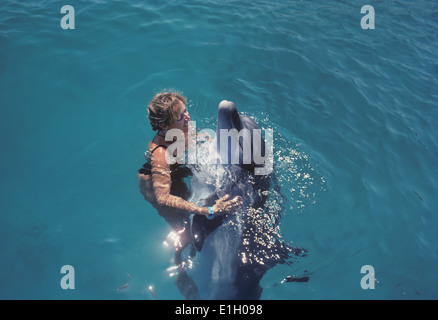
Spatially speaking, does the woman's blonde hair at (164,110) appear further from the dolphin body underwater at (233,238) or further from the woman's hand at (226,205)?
the woman's hand at (226,205)

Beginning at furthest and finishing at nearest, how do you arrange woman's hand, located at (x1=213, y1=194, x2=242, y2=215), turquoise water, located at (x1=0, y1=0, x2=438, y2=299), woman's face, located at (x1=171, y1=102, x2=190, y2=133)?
turquoise water, located at (x1=0, y1=0, x2=438, y2=299), woman's face, located at (x1=171, y1=102, x2=190, y2=133), woman's hand, located at (x1=213, y1=194, x2=242, y2=215)

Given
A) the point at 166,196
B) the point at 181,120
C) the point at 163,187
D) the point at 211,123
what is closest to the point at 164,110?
the point at 181,120

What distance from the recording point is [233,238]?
13.5ft

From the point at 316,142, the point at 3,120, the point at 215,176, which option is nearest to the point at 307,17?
the point at 316,142

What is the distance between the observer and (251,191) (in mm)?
4273

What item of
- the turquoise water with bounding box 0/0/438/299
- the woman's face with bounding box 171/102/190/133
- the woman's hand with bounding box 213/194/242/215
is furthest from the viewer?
the turquoise water with bounding box 0/0/438/299

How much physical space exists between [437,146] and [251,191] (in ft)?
15.4

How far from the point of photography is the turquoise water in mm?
4469

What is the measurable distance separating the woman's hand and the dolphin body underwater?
81 millimetres

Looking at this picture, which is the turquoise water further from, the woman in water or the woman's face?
the woman's face

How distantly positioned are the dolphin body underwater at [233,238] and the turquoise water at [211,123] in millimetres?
335

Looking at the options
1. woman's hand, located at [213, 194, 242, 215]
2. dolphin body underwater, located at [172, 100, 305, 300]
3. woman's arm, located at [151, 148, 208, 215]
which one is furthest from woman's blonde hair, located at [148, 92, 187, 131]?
woman's hand, located at [213, 194, 242, 215]
